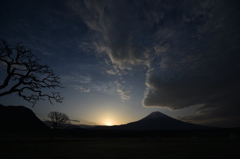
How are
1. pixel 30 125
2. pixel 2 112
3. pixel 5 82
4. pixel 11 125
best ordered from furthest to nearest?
pixel 30 125 → pixel 2 112 → pixel 11 125 → pixel 5 82

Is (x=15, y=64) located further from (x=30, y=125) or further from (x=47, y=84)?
(x=30, y=125)

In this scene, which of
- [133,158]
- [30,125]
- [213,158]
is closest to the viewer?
[133,158]

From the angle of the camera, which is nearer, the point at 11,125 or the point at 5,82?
the point at 5,82

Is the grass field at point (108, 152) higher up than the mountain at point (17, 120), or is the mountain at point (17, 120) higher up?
the mountain at point (17, 120)

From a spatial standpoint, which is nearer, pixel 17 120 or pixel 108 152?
pixel 108 152

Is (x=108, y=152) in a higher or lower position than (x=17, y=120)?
lower

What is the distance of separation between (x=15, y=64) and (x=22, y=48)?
1700mm

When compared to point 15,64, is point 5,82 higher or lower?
lower

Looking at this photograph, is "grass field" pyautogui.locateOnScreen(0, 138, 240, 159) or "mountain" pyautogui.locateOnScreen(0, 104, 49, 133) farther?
"mountain" pyautogui.locateOnScreen(0, 104, 49, 133)

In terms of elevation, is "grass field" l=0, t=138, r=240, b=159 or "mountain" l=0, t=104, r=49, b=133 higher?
"mountain" l=0, t=104, r=49, b=133

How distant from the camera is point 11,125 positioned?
381 feet

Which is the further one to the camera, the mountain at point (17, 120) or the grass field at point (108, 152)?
the mountain at point (17, 120)

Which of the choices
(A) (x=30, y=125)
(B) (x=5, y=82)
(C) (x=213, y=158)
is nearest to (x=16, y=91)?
(B) (x=5, y=82)

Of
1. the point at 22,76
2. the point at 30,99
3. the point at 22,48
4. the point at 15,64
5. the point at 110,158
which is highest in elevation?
the point at 22,48
